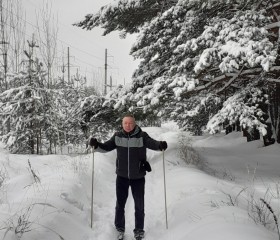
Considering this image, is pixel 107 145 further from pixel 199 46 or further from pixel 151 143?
pixel 199 46

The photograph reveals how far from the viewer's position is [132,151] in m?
5.20

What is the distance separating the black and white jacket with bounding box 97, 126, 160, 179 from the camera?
5.19m

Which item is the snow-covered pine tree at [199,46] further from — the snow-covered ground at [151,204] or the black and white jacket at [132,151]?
the black and white jacket at [132,151]

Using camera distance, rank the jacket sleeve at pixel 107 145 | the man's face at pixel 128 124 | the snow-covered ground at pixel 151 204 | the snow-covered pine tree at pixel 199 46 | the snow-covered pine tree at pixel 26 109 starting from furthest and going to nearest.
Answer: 1. the snow-covered pine tree at pixel 26 109
2. the snow-covered pine tree at pixel 199 46
3. the jacket sleeve at pixel 107 145
4. the man's face at pixel 128 124
5. the snow-covered ground at pixel 151 204

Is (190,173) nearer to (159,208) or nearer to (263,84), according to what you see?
(159,208)

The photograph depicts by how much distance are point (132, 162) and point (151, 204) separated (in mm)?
1874

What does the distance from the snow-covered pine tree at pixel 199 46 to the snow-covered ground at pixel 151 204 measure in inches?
79.6

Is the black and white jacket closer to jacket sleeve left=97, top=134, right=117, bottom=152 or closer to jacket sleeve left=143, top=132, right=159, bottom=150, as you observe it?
jacket sleeve left=143, top=132, right=159, bottom=150

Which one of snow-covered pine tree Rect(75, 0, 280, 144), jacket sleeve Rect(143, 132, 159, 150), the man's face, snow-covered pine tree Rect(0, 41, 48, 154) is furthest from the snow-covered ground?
snow-covered pine tree Rect(0, 41, 48, 154)

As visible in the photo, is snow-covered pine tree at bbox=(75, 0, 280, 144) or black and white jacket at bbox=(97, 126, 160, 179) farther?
snow-covered pine tree at bbox=(75, 0, 280, 144)

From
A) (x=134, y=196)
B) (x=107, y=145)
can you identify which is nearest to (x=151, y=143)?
(x=107, y=145)

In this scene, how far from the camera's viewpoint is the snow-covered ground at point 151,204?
3984 mm

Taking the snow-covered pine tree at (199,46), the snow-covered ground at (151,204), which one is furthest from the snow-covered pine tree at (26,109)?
the snow-covered pine tree at (199,46)

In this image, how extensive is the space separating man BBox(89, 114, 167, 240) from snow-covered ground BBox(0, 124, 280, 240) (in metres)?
0.30
